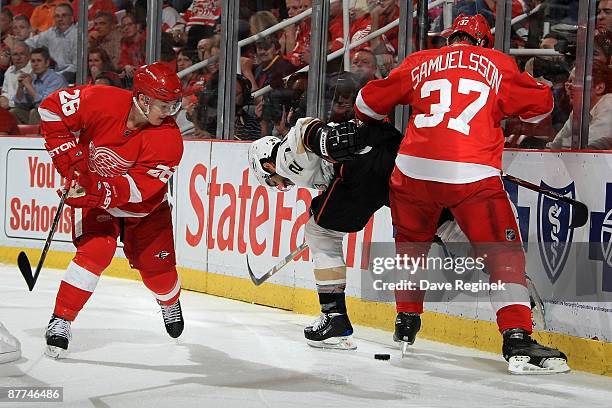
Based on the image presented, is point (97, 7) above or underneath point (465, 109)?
above

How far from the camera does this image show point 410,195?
4594 millimetres

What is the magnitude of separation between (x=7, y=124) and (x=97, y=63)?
40.0 inches

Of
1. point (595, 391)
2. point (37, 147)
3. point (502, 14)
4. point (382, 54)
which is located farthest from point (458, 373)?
point (37, 147)

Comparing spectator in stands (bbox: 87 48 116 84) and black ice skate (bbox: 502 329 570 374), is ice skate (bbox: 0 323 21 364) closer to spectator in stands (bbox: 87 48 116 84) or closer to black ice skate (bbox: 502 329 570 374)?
black ice skate (bbox: 502 329 570 374)

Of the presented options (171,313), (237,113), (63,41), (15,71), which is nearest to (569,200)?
(171,313)

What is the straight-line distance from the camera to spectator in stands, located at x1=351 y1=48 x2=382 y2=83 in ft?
20.5

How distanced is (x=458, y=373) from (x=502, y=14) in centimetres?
182

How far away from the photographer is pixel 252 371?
443 cm

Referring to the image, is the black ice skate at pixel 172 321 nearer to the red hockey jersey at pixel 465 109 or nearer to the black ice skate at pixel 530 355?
the red hockey jersey at pixel 465 109

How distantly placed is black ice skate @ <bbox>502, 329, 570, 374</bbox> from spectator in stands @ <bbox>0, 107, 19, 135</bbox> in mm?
5714

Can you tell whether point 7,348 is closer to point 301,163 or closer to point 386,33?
point 301,163

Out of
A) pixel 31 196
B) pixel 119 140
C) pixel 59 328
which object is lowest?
pixel 31 196

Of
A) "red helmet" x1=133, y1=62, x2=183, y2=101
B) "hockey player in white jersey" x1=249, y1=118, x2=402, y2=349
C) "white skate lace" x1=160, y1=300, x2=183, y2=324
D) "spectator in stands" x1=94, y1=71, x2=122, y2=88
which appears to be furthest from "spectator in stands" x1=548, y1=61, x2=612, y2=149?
"spectator in stands" x1=94, y1=71, x2=122, y2=88

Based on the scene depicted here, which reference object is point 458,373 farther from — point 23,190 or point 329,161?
point 23,190
